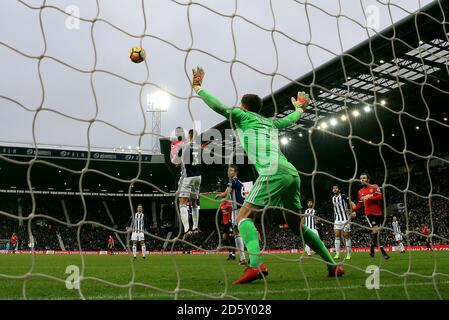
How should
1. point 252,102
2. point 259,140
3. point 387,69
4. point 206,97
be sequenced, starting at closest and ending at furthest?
point 206,97
point 259,140
point 252,102
point 387,69

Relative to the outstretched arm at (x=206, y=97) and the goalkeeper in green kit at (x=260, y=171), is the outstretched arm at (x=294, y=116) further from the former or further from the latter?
the outstretched arm at (x=206, y=97)

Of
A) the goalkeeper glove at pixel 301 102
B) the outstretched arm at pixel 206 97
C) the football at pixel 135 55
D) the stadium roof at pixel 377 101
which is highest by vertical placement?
the stadium roof at pixel 377 101

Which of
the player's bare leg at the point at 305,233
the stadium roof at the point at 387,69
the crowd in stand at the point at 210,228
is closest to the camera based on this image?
the player's bare leg at the point at 305,233

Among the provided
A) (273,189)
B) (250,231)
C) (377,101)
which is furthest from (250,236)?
(377,101)

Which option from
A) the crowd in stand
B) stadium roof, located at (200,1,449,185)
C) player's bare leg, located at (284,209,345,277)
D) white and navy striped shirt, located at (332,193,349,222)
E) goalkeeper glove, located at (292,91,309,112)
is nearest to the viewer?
player's bare leg, located at (284,209,345,277)

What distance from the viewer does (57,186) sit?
33.0 m

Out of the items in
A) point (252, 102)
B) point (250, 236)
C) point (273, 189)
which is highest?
point (252, 102)

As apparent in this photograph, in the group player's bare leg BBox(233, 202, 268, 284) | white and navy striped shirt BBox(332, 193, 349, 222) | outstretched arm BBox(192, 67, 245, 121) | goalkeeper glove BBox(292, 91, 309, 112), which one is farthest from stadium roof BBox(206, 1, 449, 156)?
outstretched arm BBox(192, 67, 245, 121)

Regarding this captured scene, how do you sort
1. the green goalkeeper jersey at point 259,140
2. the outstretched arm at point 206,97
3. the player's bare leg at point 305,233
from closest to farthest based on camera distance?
Result: the outstretched arm at point 206,97 → the green goalkeeper jersey at point 259,140 → the player's bare leg at point 305,233

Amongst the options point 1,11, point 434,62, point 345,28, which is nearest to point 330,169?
point 434,62

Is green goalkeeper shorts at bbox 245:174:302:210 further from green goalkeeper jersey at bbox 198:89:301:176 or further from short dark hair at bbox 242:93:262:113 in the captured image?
short dark hair at bbox 242:93:262:113

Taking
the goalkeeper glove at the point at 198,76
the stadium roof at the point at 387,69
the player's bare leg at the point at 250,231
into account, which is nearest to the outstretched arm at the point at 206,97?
the goalkeeper glove at the point at 198,76

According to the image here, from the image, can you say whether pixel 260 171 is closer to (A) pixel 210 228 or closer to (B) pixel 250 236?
(B) pixel 250 236

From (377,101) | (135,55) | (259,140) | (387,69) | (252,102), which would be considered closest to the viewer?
(135,55)
